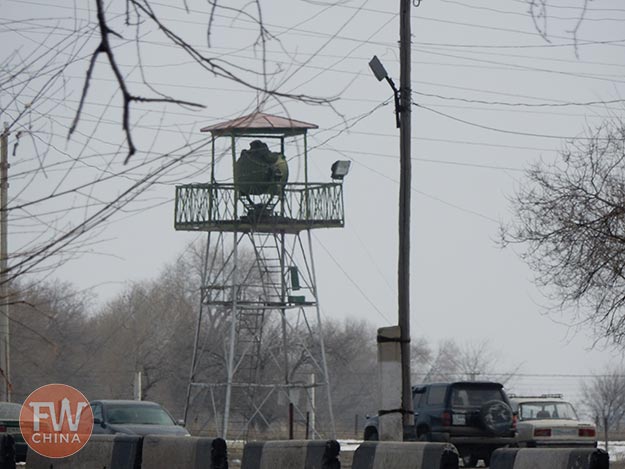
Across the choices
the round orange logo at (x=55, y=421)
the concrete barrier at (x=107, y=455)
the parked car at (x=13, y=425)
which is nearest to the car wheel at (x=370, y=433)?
the parked car at (x=13, y=425)

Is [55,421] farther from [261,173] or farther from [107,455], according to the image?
[261,173]

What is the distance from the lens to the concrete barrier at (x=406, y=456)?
31.9 feet

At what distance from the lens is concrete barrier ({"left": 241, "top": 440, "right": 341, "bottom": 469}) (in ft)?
35.7

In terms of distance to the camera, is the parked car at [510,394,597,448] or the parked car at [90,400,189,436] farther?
the parked car at [510,394,597,448]

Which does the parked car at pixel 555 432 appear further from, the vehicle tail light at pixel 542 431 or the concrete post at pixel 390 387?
the concrete post at pixel 390 387

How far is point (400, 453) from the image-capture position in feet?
33.6

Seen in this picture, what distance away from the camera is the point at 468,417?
25.9 metres

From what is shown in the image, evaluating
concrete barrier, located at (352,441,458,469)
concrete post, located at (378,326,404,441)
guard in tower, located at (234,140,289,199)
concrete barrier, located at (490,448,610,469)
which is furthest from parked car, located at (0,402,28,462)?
concrete barrier, located at (490,448,610,469)

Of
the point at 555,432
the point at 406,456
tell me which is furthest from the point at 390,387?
the point at 406,456

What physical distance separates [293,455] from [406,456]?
1517 mm

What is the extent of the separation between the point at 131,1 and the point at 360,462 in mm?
6293

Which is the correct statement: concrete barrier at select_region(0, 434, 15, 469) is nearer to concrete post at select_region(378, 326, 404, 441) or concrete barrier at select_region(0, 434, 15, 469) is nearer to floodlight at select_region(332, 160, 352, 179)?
concrete post at select_region(378, 326, 404, 441)

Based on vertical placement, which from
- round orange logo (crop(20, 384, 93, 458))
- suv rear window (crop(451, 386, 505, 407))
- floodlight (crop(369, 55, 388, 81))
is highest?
floodlight (crop(369, 55, 388, 81))

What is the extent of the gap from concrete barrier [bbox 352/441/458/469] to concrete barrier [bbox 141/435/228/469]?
5.10ft
